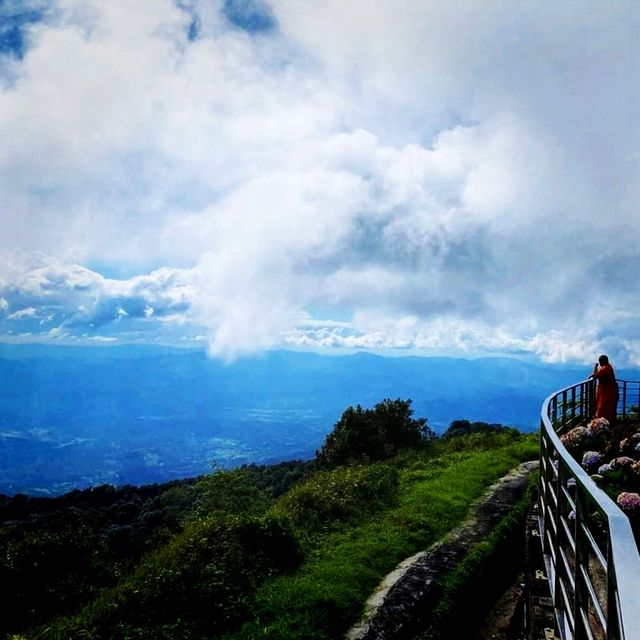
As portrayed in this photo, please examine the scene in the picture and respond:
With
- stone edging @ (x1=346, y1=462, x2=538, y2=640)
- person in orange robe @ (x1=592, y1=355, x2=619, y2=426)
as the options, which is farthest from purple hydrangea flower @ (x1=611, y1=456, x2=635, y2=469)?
person in orange robe @ (x1=592, y1=355, x2=619, y2=426)

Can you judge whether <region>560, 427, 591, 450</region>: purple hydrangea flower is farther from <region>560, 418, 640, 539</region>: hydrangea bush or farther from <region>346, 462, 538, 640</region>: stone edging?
<region>346, 462, 538, 640</region>: stone edging

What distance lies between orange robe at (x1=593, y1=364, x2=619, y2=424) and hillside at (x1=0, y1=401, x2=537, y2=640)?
14.4 feet

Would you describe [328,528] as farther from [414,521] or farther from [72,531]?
[72,531]

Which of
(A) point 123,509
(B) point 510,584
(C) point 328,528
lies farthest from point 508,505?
(A) point 123,509

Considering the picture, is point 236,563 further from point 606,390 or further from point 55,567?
point 606,390

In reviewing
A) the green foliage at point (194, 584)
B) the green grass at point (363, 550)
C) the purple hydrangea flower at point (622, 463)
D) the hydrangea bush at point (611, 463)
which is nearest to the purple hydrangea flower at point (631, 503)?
the hydrangea bush at point (611, 463)

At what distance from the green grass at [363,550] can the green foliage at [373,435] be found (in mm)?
5117

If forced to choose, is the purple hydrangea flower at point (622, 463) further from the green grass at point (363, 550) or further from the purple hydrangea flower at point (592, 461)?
the green grass at point (363, 550)

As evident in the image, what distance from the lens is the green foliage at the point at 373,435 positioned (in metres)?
27.1

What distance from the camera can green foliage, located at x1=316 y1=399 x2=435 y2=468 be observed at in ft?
89.0

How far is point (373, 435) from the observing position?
2802 cm

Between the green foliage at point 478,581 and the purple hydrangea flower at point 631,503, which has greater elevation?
the purple hydrangea flower at point 631,503

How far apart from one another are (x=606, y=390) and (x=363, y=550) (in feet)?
25.8

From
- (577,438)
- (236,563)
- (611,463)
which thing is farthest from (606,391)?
(236,563)
